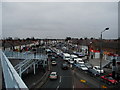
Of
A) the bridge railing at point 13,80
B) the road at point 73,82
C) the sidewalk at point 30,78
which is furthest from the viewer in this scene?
the sidewalk at point 30,78

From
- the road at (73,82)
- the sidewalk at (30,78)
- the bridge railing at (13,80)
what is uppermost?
the bridge railing at (13,80)

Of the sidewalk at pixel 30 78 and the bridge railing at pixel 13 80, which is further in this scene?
the sidewalk at pixel 30 78

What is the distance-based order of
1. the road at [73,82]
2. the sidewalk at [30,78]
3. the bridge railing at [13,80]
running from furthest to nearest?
the sidewalk at [30,78], the road at [73,82], the bridge railing at [13,80]

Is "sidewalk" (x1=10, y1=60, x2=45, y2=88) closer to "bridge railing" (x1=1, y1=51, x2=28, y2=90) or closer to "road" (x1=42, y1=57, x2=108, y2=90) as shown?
"road" (x1=42, y1=57, x2=108, y2=90)

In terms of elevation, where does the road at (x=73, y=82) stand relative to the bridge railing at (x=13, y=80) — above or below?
below

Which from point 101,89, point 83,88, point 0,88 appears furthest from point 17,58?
point 0,88

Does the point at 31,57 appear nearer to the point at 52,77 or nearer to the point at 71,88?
the point at 52,77

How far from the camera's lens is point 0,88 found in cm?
557

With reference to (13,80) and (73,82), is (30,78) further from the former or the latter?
(13,80)

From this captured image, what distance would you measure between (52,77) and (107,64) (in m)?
10.1

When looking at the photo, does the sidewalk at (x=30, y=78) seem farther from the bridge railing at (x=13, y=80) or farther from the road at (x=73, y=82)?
the bridge railing at (x=13, y=80)

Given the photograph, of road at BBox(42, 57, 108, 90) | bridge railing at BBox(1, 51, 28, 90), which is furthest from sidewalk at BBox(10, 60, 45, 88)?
bridge railing at BBox(1, 51, 28, 90)

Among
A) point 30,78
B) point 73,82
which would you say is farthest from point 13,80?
point 30,78

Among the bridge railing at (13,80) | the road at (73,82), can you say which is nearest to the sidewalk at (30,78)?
the road at (73,82)
